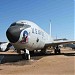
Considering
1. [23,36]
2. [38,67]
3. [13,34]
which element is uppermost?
[13,34]

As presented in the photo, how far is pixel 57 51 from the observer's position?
1383 inches

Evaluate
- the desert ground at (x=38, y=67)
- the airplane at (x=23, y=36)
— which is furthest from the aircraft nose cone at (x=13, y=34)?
the desert ground at (x=38, y=67)

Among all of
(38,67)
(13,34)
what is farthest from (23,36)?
(38,67)

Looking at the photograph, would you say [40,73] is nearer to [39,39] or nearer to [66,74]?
[66,74]

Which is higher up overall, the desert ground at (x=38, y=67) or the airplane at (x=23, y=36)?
the airplane at (x=23, y=36)

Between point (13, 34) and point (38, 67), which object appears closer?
point (38, 67)

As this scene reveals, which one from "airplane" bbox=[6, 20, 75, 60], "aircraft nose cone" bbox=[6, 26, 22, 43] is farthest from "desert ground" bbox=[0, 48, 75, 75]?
"aircraft nose cone" bbox=[6, 26, 22, 43]

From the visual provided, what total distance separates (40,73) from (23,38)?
28.3ft

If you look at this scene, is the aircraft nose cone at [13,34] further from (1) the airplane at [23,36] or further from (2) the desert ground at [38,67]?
(2) the desert ground at [38,67]

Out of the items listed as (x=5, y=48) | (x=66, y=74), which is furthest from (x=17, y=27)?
(x=66, y=74)

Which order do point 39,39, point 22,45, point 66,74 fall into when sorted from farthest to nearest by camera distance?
point 39,39 → point 22,45 → point 66,74

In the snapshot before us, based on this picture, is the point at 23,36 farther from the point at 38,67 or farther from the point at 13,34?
the point at 38,67

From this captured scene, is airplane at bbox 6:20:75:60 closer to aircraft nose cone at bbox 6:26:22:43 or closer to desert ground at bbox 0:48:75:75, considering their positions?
aircraft nose cone at bbox 6:26:22:43

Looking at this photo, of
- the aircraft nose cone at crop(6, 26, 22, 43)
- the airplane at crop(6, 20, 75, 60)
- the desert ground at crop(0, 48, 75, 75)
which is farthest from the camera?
the airplane at crop(6, 20, 75, 60)
